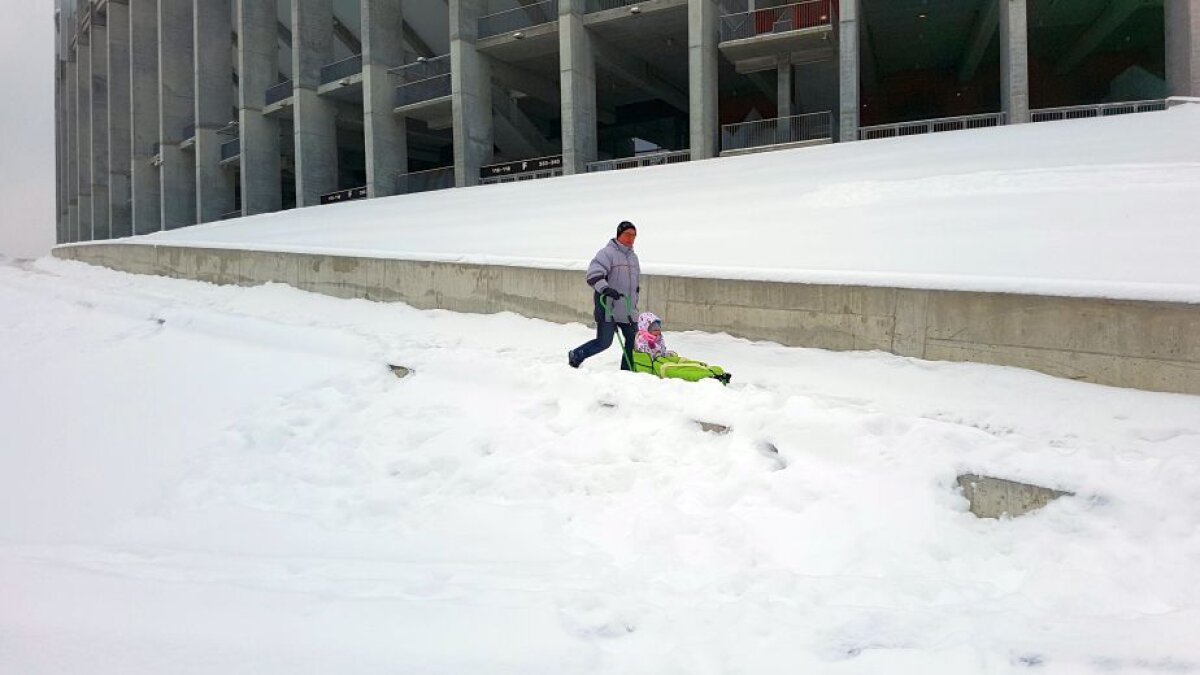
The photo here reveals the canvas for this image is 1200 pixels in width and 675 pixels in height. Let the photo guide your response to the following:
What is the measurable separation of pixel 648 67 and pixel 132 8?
33274 millimetres

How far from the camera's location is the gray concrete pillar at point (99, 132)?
46875 mm

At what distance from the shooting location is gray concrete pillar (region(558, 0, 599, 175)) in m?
23.9

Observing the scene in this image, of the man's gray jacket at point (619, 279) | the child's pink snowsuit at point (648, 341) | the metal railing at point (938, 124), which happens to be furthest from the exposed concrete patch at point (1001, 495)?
the metal railing at point (938, 124)

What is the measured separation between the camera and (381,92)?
28422 mm

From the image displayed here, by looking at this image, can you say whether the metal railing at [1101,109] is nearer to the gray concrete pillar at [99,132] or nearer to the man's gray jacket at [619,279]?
the man's gray jacket at [619,279]

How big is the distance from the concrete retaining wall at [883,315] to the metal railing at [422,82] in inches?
744

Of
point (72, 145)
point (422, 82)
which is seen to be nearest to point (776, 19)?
point (422, 82)

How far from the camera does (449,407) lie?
638cm

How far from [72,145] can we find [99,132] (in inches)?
438

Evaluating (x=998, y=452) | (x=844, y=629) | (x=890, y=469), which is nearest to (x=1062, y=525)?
(x=998, y=452)

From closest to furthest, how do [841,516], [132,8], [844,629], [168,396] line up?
[844,629], [841,516], [168,396], [132,8]

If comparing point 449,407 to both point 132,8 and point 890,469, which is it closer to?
point 890,469

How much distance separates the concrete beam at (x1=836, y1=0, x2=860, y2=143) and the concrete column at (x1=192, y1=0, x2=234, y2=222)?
33.1m

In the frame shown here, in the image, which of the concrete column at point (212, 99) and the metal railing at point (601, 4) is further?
the concrete column at point (212, 99)
